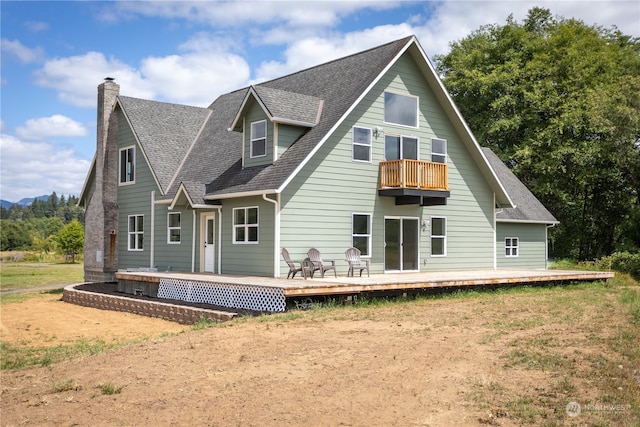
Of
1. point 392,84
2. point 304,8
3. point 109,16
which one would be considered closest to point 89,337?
point 109,16

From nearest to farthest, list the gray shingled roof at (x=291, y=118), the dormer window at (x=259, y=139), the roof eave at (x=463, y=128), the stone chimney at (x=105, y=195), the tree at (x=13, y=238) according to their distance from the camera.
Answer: the gray shingled roof at (x=291, y=118) < the dormer window at (x=259, y=139) < the roof eave at (x=463, y=128) < the stone chimney at (x=105, y=195) < the tree at (x=13, y=238)

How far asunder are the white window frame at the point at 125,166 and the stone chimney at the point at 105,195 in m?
0.19

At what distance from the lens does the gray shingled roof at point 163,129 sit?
75.6 feet

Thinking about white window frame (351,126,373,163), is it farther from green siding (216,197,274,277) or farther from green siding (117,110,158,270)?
green siding (117,110,158,270)

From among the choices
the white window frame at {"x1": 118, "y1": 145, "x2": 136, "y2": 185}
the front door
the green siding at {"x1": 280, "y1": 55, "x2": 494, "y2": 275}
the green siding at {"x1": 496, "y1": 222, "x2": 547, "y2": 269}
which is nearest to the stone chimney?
the white window frame at {"x1": 118, "y1": 145, "x2": 136, "y2": 185}

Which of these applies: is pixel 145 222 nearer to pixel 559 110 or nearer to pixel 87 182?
pixel 87 182

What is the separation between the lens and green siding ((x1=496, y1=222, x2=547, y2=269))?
1005 inches

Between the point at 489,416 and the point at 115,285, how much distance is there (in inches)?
729

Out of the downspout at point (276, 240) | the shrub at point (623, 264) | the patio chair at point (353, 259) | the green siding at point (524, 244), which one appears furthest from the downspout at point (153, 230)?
the shrub at point (623, 264)

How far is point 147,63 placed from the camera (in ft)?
64.6

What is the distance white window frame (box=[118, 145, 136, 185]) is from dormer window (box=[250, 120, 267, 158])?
663 cm

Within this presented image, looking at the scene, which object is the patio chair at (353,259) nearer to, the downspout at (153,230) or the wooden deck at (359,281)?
the wooden deck at (359,281)

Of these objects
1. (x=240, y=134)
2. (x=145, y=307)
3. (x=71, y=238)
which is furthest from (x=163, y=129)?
(x=71, y=238)

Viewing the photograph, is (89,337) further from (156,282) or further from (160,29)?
(160,29)
